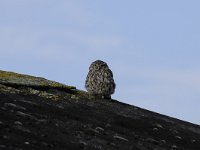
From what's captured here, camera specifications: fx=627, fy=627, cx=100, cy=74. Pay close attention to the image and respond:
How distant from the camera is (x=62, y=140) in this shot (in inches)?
946

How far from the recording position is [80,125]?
90.5 feet

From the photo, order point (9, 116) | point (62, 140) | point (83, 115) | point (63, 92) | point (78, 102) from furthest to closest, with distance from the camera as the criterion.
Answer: point (63, 92), point (78, 102), point (83, 115), point (9, 116), point (62, 140)

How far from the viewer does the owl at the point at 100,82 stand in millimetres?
36562

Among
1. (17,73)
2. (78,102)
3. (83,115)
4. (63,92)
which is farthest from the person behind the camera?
(17,73)

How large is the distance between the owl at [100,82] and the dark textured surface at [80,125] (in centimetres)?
74

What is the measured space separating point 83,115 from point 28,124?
5544mm

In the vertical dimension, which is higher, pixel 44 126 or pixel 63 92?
pixel 63 92

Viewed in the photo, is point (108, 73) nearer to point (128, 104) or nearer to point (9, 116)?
point (128, 104)

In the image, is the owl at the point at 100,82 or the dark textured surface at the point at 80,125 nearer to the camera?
the dark textured surface at the point at 80,125

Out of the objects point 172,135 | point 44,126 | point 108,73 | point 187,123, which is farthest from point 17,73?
point 44,126

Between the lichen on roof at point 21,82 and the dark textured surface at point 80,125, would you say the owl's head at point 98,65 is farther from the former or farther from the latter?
the lichen on roof at point 21,82

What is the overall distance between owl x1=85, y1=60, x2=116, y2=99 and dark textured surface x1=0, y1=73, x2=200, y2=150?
0.74 m

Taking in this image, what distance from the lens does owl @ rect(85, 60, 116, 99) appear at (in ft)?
120

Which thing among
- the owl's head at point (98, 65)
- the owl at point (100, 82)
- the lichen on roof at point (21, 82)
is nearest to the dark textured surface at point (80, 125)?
the lichen on roof at point (21, 82)
